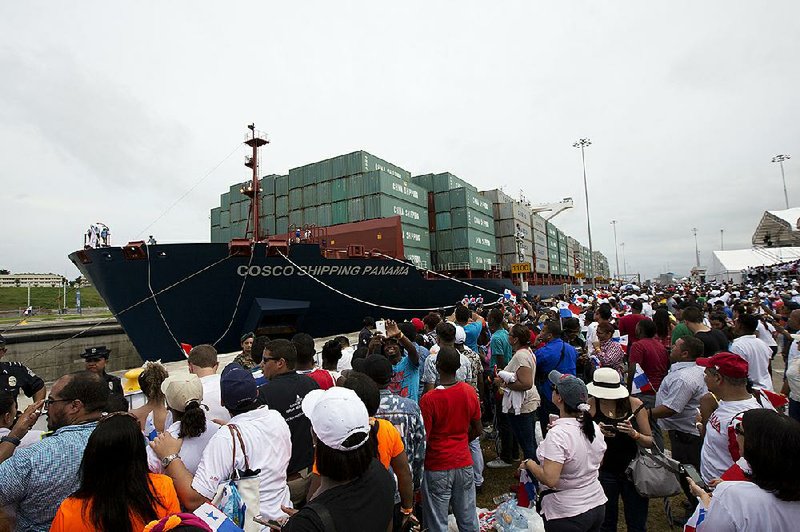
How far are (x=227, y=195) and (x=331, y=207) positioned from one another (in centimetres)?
1116

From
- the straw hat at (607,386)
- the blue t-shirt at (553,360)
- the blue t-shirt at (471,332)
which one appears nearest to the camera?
the straw hat at (607,386)

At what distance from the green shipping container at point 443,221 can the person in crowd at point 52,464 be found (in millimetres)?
25302

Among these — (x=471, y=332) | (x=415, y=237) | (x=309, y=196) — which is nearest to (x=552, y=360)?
(x=471, y=332)

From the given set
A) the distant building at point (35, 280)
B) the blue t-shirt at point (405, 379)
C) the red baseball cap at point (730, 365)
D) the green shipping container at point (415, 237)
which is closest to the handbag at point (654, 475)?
the red baseball cap at point (730, 365)

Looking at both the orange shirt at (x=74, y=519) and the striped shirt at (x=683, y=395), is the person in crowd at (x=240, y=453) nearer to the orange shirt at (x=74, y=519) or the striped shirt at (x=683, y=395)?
the orange shirt at (x=74, y=519)

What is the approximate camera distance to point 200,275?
1202 cm

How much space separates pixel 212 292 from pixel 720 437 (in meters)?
12.5

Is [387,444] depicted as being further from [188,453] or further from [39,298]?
[39,298]

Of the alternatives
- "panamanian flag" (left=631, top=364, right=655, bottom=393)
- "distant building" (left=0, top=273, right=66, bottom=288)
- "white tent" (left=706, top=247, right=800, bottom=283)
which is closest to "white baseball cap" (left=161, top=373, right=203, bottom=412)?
"panamanian flag" (left=631, top=364, right=655, bottom=393)

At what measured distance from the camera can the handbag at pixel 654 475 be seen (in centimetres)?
265

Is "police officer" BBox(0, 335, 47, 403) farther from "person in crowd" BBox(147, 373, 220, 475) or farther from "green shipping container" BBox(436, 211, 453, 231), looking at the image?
"green shipping container" BBox(436, 211, 453, 231)

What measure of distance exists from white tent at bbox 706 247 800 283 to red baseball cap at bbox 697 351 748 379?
47.1 meters

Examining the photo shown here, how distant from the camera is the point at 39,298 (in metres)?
57.6

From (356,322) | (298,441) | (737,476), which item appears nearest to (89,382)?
(298,441)
